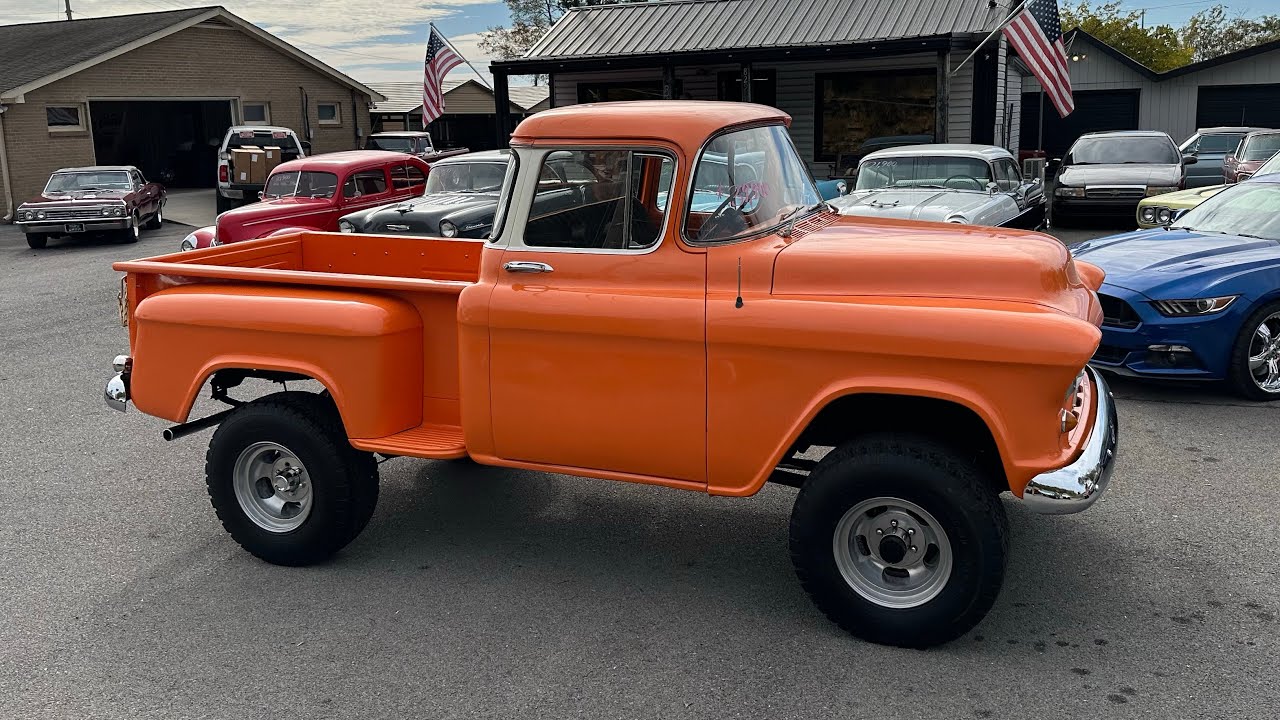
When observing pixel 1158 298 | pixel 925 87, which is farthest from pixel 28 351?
pixel 925 87

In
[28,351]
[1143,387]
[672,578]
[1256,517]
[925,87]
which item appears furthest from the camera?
[925,87]

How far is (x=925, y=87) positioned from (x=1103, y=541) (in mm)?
18041

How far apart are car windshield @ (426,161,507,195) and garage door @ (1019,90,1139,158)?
948 inches

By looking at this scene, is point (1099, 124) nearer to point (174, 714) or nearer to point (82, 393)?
point (82, 393)

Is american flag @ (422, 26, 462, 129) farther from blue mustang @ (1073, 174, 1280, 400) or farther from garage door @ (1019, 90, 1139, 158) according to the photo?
garage door @ (1019, 90, 1139, 158)

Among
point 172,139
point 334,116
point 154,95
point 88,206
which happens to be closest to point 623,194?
point 88,206

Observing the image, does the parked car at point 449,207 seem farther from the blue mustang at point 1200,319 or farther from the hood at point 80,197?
the hood at point 80,197

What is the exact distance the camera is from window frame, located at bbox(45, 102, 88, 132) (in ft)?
90.9

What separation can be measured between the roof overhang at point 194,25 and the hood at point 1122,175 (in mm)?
Answer: 23888

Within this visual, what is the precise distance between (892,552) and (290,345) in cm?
279

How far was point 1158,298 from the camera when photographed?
7500 millimetres

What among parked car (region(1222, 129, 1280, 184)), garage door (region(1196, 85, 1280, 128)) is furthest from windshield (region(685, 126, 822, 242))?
garage door (region(1196, 85, 1280, 128))

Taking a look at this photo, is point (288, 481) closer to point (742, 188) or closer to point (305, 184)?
point (742, 188)

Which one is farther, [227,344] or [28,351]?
[28,351]
